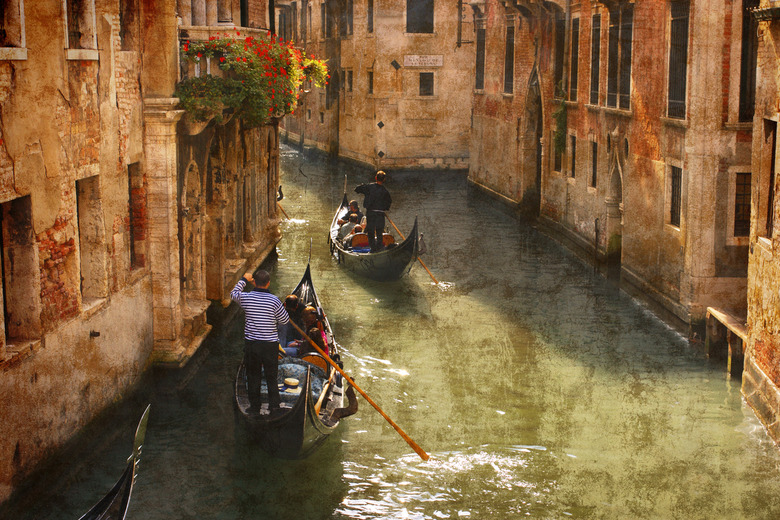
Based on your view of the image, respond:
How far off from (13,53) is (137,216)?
2.95 metres

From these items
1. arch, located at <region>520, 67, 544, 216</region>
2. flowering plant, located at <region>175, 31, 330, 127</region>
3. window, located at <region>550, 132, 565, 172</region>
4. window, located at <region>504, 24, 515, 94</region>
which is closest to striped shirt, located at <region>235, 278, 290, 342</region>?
flowering plant, located at <region>175, 31, 330, 127</region>

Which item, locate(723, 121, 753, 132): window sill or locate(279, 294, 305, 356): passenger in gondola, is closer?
locate(279, 294, 305, 356): passenger in gondola

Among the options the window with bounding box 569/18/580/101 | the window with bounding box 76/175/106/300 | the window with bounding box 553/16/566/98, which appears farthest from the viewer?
the window with bounding box 553/16/566/98

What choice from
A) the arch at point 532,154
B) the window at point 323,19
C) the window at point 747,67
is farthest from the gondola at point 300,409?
the window at point 323,19

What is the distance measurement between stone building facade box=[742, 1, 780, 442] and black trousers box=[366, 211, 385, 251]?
21.1ft

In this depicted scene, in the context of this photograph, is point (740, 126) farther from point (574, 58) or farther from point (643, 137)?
point (574, 58)

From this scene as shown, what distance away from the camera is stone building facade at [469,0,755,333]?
33.7 ft

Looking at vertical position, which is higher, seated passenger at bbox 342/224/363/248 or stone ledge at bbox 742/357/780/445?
seated passenger at bbox 342/224/363/248

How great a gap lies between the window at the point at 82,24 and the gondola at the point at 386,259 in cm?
685

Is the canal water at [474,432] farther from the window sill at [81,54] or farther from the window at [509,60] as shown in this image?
the window at [509,60]

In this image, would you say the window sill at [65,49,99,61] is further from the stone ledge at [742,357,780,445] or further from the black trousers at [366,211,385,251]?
the black trousers at [366,211,385,251]

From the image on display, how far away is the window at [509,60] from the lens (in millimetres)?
20336

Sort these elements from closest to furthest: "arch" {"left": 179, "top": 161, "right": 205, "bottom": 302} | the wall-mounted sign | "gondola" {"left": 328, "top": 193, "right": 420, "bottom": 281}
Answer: "arch" {"left": 179, "top": 161, "right": 205, "bottom": 302} < "gondola" {"left": 328, "top": 193, "right": 420, "bottom": 281} < the wall-mounted sign

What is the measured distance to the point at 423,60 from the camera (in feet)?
88.1
